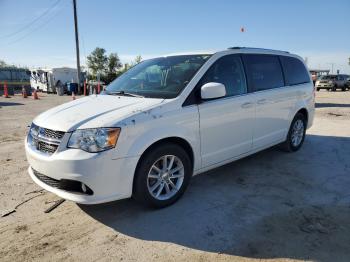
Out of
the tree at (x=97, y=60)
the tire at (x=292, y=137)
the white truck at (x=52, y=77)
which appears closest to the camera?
the tire at (x=292, y=137)

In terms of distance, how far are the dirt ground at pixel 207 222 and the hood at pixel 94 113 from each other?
107 centimetres

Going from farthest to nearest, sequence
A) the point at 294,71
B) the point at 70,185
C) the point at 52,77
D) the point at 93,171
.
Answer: the point at 52,77 → the point at 294,71 → the point at 70,185 → the point at 93,171

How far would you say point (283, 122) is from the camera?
5.59 m

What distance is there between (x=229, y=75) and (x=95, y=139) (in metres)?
2.18

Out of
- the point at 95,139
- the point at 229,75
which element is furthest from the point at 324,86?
the point at 95,139

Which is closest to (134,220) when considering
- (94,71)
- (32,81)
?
(32,81)

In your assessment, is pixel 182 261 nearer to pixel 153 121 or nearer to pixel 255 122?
pixel 153 121

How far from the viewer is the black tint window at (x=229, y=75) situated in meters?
4.20

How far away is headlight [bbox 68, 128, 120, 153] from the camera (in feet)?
10.4

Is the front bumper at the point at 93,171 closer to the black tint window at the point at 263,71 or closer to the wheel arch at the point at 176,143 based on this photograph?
the wheel arch at the point at 176,143

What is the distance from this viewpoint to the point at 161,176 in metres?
3.75

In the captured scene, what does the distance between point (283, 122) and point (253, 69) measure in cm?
125

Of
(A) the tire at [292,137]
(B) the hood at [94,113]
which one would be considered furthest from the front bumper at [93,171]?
(A) the tire at [292,137]

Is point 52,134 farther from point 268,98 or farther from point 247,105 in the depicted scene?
point 268,98
